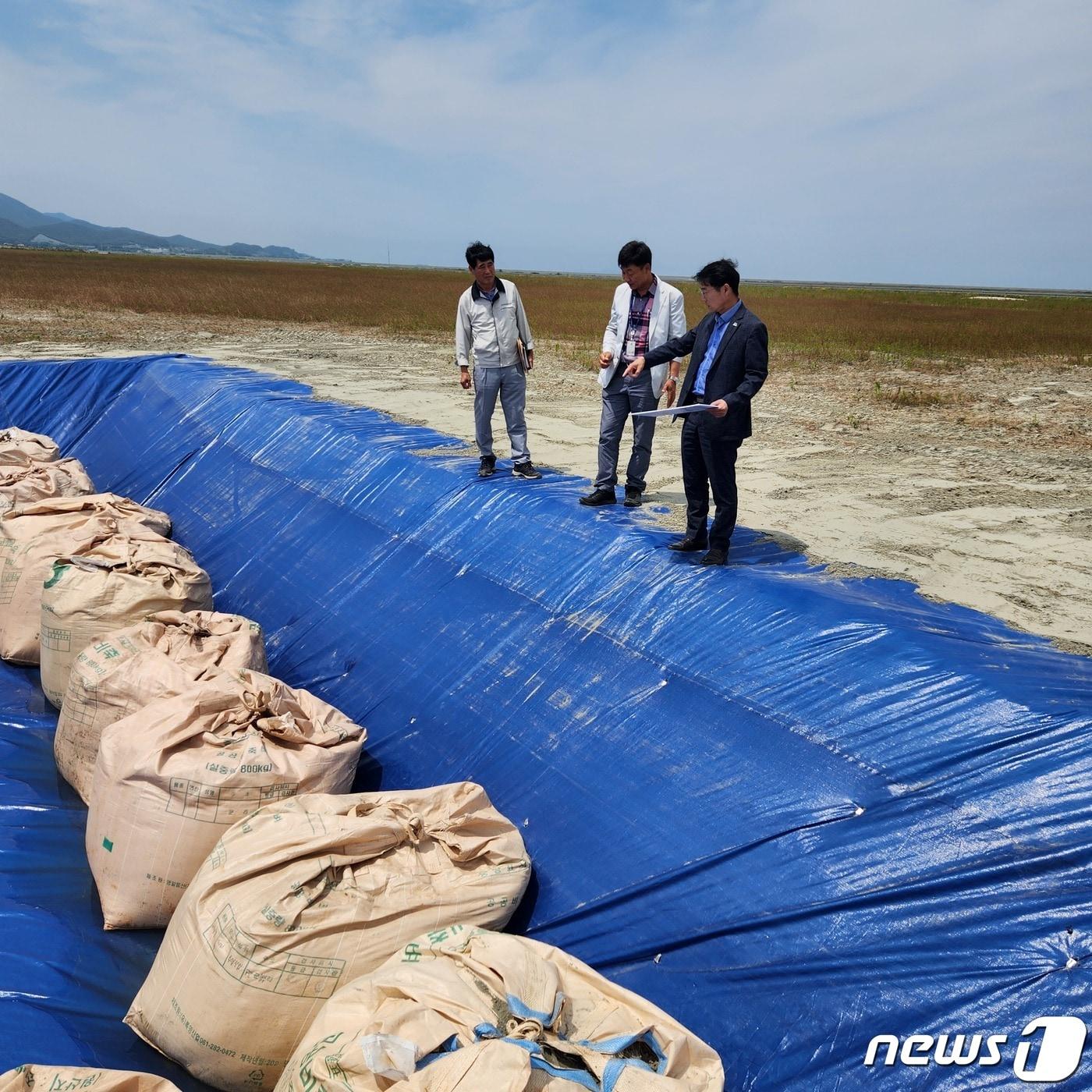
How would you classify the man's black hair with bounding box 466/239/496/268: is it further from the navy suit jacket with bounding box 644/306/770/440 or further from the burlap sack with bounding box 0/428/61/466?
the burlap sack with bounding box 0/428/61/466

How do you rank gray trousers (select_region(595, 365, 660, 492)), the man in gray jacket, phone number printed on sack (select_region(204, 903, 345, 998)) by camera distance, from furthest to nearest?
1. the man in gray jacket
2. gray trousers (select_region(595, 365, 660, 492))
3. phone number printed on sack (select_region(204, 903, 345, 998))

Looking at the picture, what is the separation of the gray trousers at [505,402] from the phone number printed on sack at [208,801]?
7.53ft

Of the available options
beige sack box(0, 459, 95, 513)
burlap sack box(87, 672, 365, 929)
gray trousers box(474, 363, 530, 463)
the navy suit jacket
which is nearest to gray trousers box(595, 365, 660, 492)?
gray trousers box(474, 363, 530, 463)

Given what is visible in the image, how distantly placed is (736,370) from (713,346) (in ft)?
0.44

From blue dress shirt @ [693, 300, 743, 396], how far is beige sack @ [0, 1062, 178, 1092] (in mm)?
2529

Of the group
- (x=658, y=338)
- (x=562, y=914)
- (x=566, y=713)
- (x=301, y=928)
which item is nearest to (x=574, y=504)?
(x=658, y=338)

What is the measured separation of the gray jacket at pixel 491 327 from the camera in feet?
14.0

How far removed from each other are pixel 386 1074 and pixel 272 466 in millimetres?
4194

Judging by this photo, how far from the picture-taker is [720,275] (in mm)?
3074

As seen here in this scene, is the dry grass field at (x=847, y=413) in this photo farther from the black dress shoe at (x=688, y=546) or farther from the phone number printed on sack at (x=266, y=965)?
the phone number printed on sack at (x=266, y=965)

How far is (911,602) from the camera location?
300cm

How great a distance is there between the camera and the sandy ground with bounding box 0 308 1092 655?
11.4 feet

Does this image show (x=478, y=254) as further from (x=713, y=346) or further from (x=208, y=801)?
(x=208, y=801)

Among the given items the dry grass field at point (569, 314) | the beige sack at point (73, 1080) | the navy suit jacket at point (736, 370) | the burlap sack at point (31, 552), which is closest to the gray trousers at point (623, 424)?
the navy suit jacket at point (736, 370)
